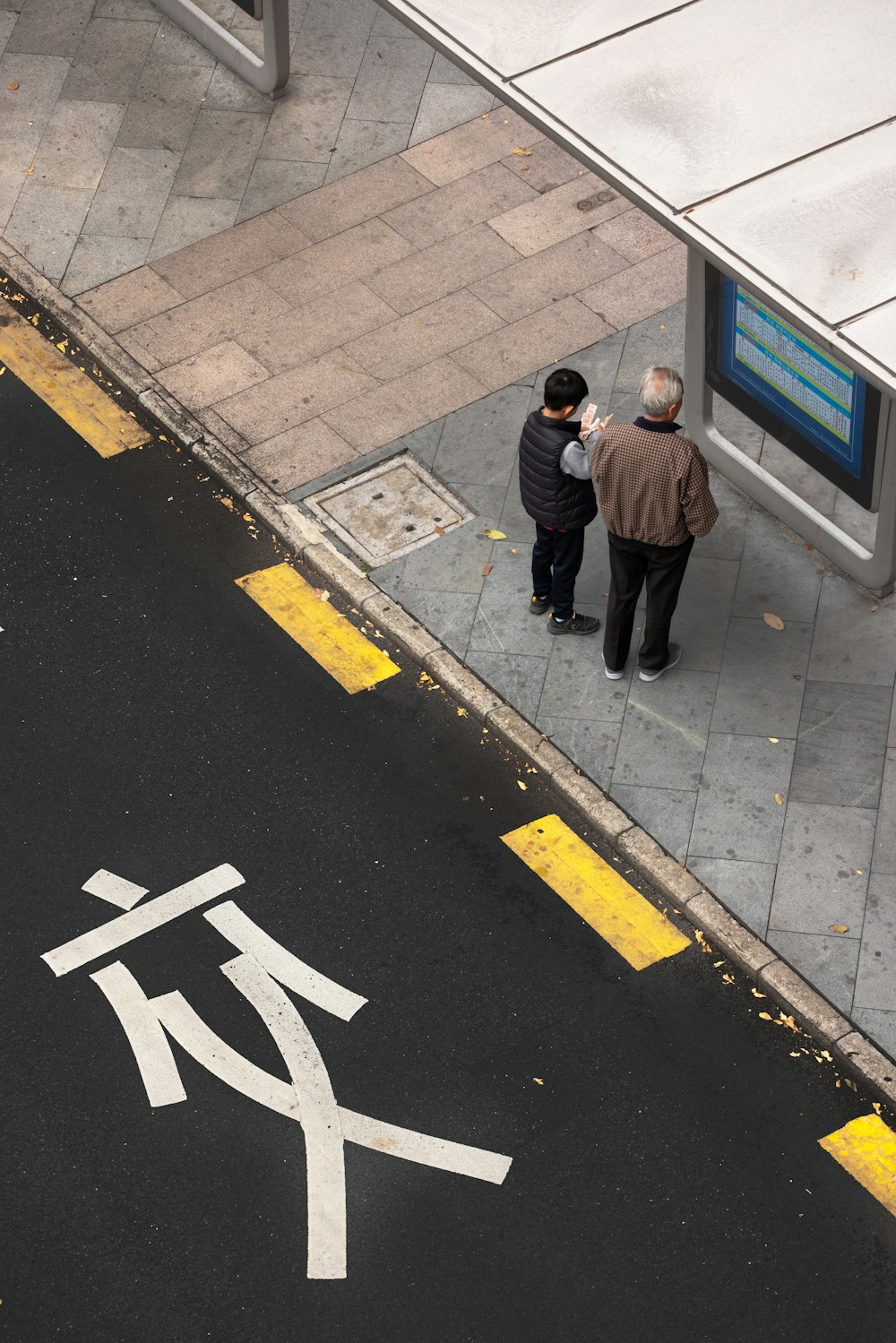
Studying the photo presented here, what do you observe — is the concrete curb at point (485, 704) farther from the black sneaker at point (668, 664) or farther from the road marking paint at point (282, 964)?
the road marking paint at point (282, 964)

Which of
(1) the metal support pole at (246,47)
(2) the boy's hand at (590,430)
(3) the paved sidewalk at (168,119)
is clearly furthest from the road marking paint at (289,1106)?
(1) the metal support pole at (246,47)

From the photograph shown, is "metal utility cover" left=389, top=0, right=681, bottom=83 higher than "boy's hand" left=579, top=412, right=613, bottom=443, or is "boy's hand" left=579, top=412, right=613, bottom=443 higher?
"metal utility cover" left=389, top=0, right=681, bottom=83

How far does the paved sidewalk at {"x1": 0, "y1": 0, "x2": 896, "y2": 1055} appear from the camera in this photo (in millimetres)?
8195

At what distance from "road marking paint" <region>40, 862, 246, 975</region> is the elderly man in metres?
2.36

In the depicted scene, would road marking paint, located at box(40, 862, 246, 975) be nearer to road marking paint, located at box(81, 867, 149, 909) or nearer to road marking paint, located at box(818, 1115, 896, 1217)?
road marking paint, located at box(81, 867, 149, 909)

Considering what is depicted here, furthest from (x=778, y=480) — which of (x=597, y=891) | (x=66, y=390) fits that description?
(x=66, y=390)

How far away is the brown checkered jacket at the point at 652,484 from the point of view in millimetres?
7887

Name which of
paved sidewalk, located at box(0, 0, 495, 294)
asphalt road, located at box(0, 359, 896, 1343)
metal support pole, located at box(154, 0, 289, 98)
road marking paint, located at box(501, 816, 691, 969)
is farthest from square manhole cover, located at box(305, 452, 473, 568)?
metal support pole, located at box(154, 0, 289, 98)

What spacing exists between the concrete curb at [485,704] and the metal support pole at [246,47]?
7.57ft

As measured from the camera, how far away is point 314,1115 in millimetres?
7336

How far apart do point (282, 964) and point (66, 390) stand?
180 inches

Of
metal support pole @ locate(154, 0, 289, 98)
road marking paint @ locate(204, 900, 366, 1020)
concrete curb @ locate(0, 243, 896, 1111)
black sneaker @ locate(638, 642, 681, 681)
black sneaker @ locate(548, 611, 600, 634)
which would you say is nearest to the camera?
concrete curb @ locate(0, 243, 896, 1111)

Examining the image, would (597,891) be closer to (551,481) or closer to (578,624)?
(578,624)

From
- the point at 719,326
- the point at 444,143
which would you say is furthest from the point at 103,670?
the point at 444,143
